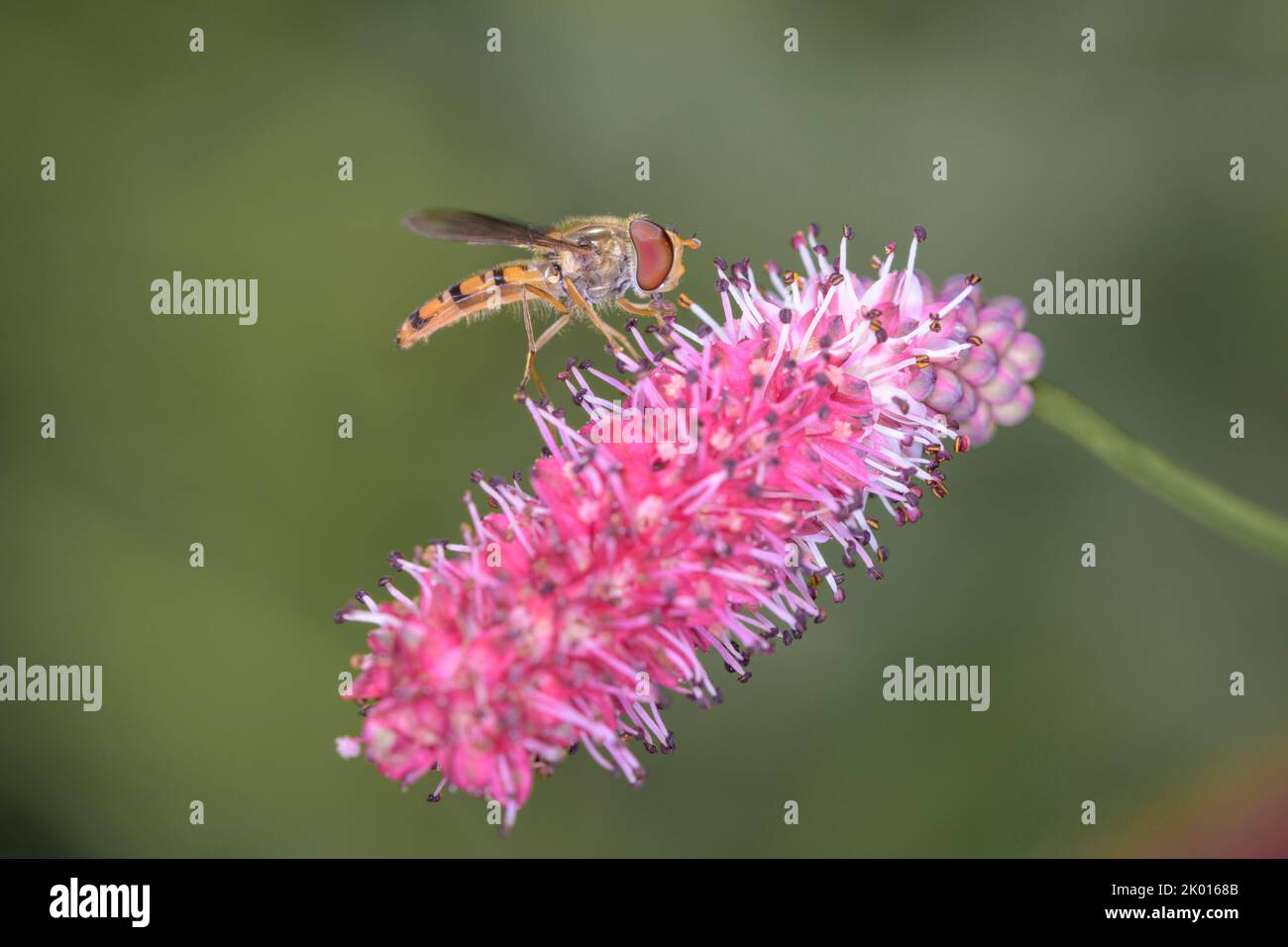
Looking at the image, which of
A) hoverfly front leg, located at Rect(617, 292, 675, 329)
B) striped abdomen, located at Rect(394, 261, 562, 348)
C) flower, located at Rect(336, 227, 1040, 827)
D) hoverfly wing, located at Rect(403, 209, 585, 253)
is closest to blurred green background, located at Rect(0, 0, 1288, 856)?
striped abdomen, located at Rect(394, 261, 562, 348)

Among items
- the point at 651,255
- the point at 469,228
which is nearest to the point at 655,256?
the point at 651,255

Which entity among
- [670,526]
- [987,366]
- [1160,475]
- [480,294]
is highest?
[480,294]

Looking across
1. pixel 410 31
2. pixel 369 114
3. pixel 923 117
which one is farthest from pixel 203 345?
pixel 923 117

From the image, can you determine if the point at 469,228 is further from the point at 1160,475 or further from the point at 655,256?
the point at 1160,475

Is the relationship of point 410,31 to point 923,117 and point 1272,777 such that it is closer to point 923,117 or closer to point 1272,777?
point 923,117

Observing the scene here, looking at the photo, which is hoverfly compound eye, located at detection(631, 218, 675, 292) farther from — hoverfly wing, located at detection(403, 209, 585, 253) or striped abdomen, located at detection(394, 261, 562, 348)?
striped abdomen, located at detection(394, 261, 562, 348)
